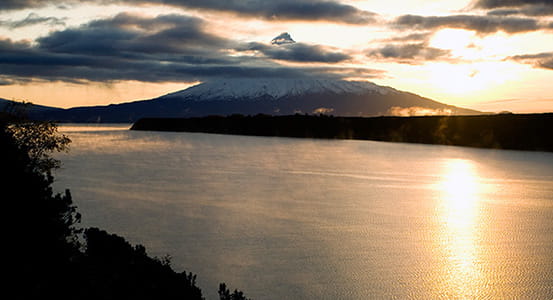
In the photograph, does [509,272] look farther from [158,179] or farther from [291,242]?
[158,179]

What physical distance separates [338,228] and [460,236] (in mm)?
5981

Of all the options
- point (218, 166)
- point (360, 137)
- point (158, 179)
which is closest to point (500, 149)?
point (360, 137)

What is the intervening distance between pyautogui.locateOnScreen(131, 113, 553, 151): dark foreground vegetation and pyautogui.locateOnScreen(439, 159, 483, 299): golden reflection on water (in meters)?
→ 66.1

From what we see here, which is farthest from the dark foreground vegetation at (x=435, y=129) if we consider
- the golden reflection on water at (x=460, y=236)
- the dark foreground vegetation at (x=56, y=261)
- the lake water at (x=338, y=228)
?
the dark foreground vegetation at (x=56, y=261)

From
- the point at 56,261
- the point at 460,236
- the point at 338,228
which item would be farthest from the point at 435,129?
the point at 56,261

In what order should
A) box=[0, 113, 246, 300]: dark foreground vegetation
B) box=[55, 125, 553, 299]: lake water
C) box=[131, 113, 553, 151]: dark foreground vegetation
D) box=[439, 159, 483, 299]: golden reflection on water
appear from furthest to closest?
box=[131, 113, 553, 151]: dark foreground vegetation, box=[55, 125, 553, 299]: lake water, box=[439, 159, 483, 299]: golden reflection on water, box=[0, 113, 246, 300]: dark foreground vegetation

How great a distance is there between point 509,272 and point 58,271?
14.9 meters

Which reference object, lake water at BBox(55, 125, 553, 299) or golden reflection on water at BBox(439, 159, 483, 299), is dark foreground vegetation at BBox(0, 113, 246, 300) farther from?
golden reflection on water at BBox(439, 159, 483, 299)

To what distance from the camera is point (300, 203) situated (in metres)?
34.9

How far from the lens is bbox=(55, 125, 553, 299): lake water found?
16.9 meters

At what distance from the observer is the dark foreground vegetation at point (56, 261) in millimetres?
11570

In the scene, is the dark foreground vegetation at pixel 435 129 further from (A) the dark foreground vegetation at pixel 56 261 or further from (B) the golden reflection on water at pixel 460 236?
(A) the dark foreground vegetation at pixel 56 261

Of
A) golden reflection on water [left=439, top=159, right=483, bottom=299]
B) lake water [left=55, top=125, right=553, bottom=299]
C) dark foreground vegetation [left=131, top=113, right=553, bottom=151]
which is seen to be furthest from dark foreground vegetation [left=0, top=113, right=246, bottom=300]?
dark foreground vegetation [left=131, top=113, right=553, bottom=151]

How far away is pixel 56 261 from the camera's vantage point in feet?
42.7
